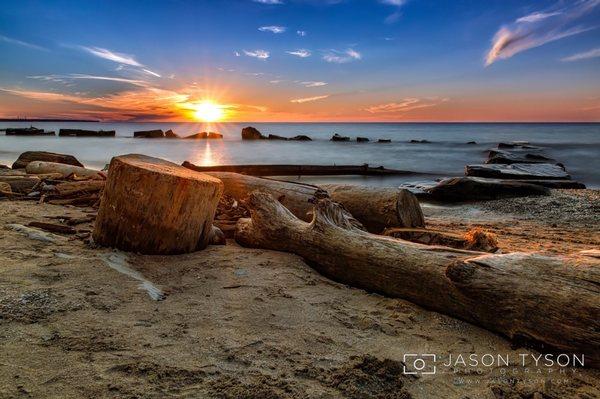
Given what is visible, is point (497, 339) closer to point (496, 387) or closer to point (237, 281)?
point (496, 387)

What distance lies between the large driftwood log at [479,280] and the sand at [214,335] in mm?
135

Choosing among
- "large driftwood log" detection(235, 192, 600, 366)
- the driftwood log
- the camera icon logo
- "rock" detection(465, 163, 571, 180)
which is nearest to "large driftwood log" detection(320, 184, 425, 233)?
"large driftwood log" detection(235, 192, 600, 366)

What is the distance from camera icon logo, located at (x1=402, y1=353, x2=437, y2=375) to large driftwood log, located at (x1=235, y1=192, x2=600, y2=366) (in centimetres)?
61

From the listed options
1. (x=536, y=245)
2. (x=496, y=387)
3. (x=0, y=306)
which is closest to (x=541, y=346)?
(x=496, y=387)

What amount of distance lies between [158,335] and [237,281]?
44.8 inches

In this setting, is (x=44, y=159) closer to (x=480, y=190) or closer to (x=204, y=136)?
(x=480, y=190)

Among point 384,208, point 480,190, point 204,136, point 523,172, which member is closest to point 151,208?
point 384,208

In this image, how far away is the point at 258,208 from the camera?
470 centimetres

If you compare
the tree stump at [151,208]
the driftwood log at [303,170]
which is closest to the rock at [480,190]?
the driftwood log at [303,170]

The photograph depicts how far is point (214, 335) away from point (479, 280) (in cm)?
190

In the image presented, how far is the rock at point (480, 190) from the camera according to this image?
1179 cm

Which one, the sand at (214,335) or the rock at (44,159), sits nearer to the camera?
the sand at (214,335)

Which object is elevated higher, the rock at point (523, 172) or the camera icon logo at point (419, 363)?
the rock at point (523, 172)

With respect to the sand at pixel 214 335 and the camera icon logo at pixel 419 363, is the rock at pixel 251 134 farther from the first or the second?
the camera icon logo at pixel 419 363
